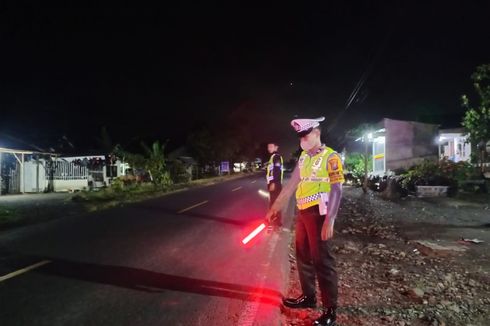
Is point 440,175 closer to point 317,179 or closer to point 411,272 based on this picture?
point 411,272

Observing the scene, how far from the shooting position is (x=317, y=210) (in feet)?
13.9

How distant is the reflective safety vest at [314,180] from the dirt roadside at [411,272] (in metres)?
1.26

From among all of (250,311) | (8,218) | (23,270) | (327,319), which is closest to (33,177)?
(8,218)

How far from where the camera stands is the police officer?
4117 millimetres

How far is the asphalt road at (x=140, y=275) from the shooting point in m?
4.58

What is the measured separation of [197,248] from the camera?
26.8 feet

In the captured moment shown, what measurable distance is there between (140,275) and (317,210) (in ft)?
10.3

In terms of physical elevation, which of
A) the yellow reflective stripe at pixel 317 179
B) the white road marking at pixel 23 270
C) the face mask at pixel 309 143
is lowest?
the white road marking at pixel 23 270

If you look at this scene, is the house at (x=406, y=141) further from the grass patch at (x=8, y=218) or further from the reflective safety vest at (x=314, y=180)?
the reflective safety vest at (x=314, y=180)

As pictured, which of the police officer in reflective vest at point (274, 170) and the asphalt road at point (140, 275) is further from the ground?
the police officer in reflective vest at point (274, 170)

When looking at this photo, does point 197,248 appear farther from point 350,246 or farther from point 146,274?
point 350,246

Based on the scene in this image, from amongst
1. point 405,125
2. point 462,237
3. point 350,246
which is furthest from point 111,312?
point 405,125

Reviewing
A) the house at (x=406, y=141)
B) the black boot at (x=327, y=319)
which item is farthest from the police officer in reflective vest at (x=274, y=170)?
the house at (x=406, y=141)

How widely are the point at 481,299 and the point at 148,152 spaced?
84.5 ft
